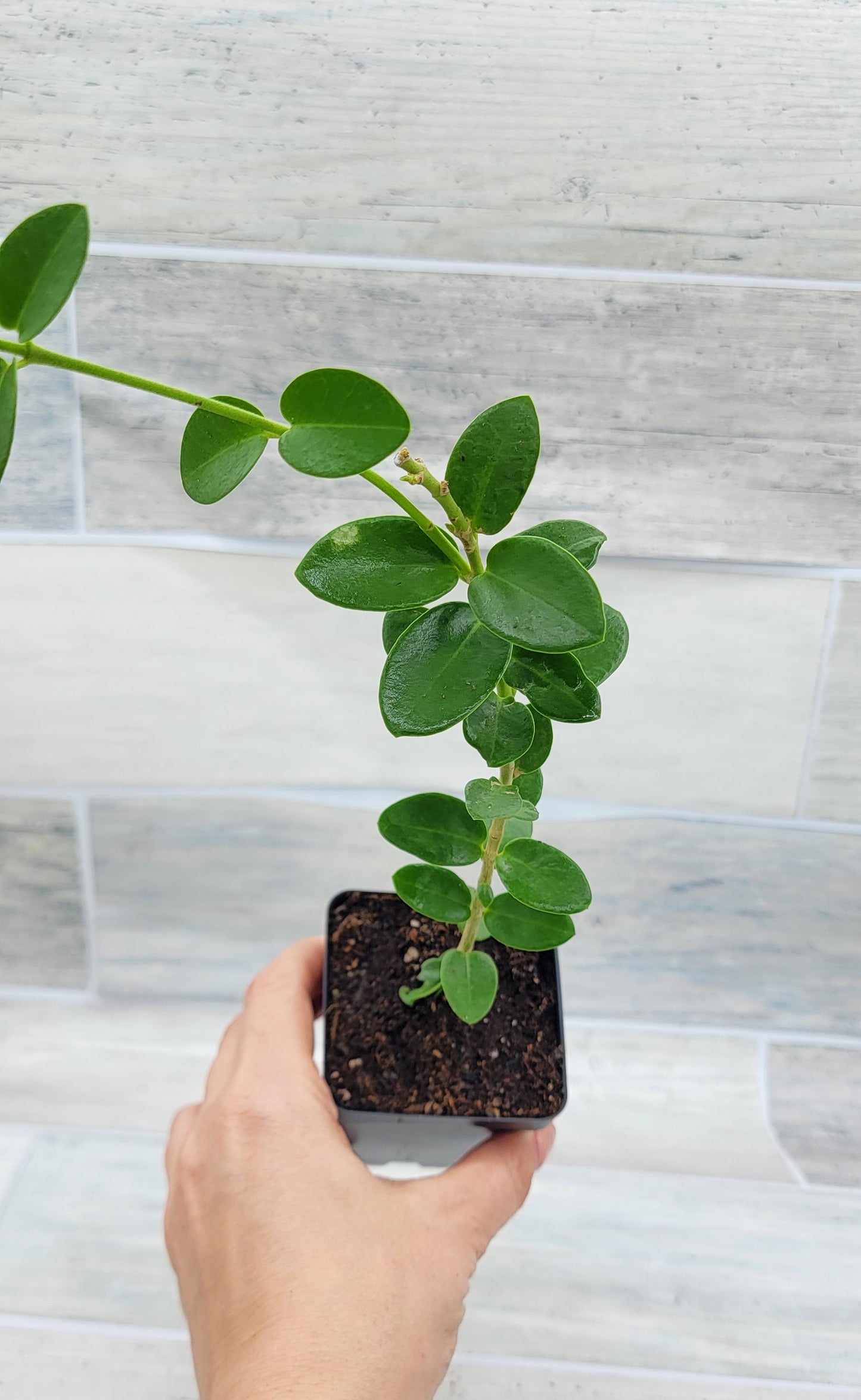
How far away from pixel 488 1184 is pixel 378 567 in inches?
15.5

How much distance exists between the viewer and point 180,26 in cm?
56

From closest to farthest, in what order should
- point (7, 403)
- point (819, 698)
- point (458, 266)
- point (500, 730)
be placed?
point (7, 403), point (500, 730), point (458, 266), point (819, 698)

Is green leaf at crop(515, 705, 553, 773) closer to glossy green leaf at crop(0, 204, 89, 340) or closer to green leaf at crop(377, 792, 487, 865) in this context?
green leaf at crop(377, 792, 487, 865)

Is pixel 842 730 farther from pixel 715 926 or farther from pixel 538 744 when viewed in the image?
pixel 538 744

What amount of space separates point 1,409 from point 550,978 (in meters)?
0.45

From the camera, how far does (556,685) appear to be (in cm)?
36

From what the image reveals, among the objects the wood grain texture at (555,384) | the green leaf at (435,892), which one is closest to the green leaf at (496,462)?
the green leaf at (435,892)

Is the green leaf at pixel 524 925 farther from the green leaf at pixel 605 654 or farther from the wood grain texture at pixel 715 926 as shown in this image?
the wood grain texture at pixel 715 926

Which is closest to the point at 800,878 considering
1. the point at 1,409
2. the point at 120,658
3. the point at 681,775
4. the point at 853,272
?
the point at 681,775

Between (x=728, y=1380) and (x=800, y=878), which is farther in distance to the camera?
(x=800, y=878)

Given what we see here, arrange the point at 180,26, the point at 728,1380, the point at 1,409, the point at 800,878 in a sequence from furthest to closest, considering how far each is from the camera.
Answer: the point at 800,878 < the point at 728,1380 < the point at 180,26 < the point at 1,409

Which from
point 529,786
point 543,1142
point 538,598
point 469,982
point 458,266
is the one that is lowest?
point 543,1142

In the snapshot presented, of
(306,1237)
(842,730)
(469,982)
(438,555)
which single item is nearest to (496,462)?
(438,555)

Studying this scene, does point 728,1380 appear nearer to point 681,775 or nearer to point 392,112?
point 681,775
